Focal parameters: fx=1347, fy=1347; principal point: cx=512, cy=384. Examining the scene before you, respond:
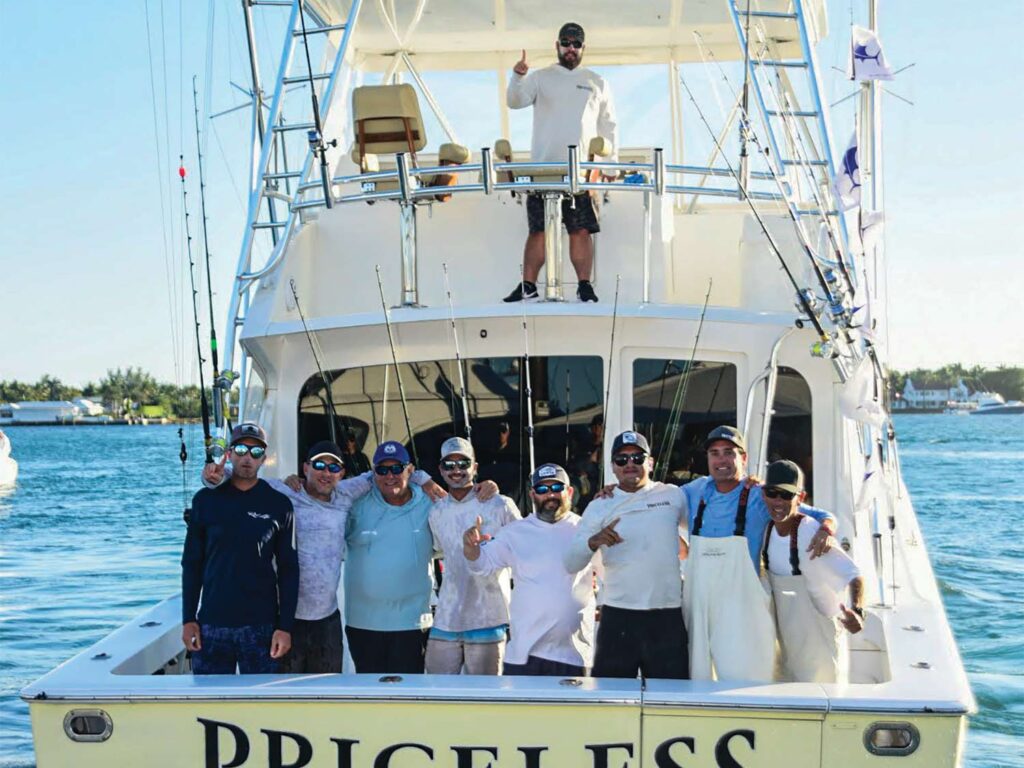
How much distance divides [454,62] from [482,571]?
5733 millimetres

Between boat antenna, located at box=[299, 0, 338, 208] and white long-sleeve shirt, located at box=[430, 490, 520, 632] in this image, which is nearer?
white long-sleeve shirt, located at box=[430, 490, 520, 632]

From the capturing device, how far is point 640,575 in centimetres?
491

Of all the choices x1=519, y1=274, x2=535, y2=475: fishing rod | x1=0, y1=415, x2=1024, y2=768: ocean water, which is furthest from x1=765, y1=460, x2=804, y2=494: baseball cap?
x1=0, y1=415, x2=1024, y2=768: ocean water

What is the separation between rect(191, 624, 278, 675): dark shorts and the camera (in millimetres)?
5020

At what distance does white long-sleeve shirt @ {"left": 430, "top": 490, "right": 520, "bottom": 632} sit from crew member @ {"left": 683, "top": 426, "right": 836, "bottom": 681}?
2.61 feet

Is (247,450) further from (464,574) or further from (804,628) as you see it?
(804,628)

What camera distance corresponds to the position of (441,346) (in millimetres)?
7066

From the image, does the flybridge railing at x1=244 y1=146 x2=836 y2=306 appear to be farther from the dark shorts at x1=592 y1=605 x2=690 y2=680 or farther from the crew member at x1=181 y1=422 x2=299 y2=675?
the dark shorts at x1=592 y1=605 x2=690 y2=680

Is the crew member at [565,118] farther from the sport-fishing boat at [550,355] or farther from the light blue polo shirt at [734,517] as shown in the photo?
the light blue polo shirt at [734,517]

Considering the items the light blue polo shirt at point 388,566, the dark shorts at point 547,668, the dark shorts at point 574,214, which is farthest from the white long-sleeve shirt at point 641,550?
the dark shorts at point 574,214

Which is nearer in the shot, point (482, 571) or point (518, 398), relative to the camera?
point (482, 571)

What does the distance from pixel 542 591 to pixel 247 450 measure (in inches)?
47.7

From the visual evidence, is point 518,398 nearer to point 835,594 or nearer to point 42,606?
point 835,594

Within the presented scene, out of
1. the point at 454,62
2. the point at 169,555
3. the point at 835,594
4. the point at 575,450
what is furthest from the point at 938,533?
the point at 835,594
